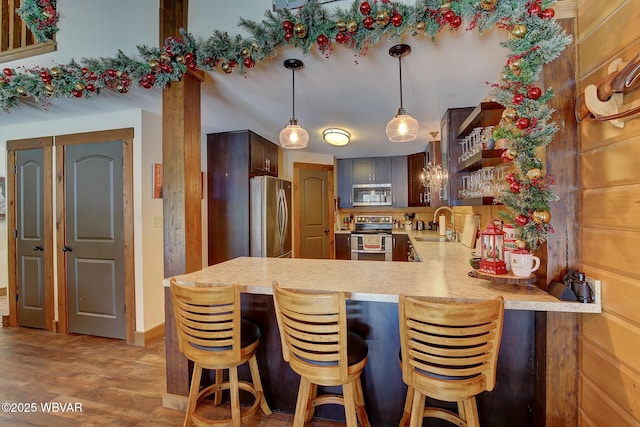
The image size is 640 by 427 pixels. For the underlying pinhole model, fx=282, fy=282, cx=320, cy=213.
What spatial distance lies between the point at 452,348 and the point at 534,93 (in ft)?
3.71

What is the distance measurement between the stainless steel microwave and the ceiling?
169 cm

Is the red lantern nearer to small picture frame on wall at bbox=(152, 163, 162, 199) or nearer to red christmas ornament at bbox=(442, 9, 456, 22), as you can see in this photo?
red christmas ornament at bbox=(442, 9, 456, 22)

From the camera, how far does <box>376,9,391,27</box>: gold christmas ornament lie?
144 cm

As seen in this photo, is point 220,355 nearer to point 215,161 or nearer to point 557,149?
point 557,149

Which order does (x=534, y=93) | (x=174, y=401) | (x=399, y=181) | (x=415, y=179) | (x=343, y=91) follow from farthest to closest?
(x=399, y=181)
(x=415, y=179)
(x=343, y=91)
(x=174, y=401)
(x=534, y=93)

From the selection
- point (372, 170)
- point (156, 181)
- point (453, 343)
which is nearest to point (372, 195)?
point (372, 170)

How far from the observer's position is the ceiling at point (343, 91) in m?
1.87

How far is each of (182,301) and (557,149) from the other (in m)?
1.96

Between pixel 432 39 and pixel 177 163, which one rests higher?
pixel 432 39

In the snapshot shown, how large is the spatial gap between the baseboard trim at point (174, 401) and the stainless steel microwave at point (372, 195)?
13.4 feet

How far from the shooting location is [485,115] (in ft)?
6.09

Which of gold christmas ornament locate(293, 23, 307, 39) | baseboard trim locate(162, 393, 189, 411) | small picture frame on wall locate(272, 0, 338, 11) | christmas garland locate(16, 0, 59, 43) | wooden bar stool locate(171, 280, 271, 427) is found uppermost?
christmas garland locate(16, 0, 59, 43)

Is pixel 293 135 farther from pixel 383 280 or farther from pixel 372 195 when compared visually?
pixel 372 195

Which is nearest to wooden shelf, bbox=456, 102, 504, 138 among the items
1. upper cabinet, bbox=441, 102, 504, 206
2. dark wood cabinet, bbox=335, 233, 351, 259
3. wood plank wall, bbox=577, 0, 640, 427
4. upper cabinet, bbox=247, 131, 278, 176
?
upper cabinet, bbox=441, 102, 504, 206
